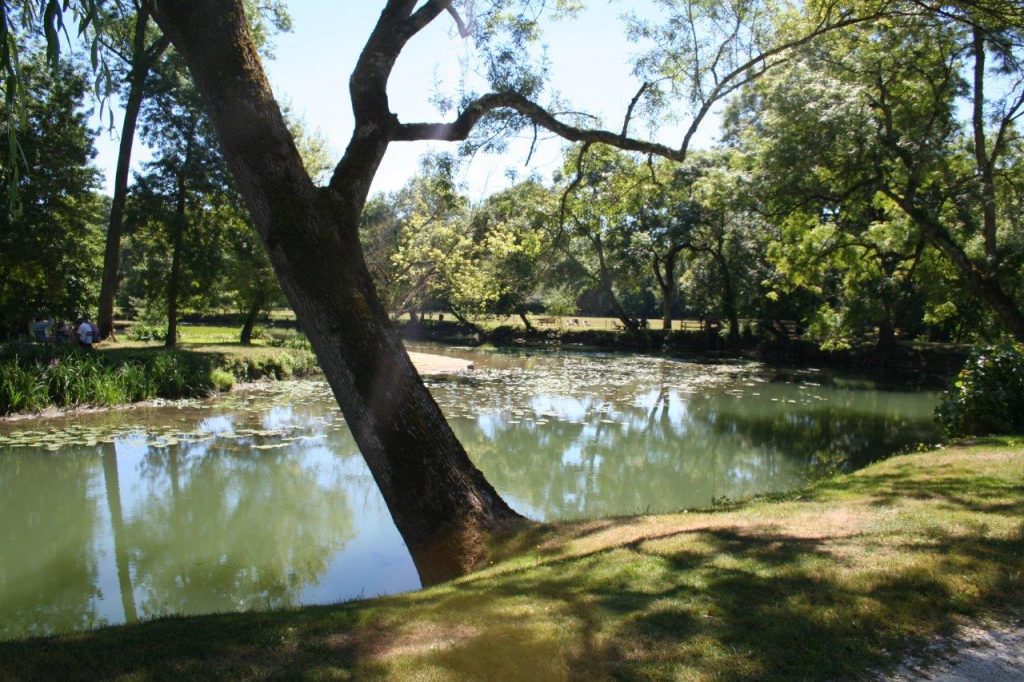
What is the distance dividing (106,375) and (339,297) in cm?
1270

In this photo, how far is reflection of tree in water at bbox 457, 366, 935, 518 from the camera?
415 inches

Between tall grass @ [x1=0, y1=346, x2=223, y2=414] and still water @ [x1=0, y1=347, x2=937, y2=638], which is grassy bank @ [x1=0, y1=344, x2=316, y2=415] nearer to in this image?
tall grass @ [x1=0, y1=346, x2=223, y2=414]

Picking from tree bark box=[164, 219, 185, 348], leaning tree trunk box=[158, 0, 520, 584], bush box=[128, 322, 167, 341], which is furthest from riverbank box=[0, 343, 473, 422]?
leaning tree trunk box=[158, 0, 520, 584]

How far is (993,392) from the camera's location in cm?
1063

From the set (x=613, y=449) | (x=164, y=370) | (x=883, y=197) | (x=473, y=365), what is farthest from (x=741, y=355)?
(x=164, y=370)

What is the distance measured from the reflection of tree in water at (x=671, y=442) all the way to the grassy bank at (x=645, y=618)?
15.9 feet

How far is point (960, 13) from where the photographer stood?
10828mm

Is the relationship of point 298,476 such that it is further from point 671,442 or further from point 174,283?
point 174,283

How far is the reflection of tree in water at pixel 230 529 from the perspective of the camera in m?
6.52

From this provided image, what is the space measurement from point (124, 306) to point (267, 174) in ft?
148

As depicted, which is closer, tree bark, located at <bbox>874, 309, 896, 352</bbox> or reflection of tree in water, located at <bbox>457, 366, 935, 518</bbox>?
reflection of tree in water, located at <bbox>457, 366, 935, 518</bbox>

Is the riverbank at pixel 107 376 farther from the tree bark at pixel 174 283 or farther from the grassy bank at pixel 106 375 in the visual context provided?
the tree bark at pixel 174 283

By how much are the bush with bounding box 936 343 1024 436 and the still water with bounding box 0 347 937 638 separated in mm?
2276

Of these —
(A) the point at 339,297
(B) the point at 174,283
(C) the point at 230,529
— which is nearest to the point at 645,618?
(A) the point at 339,297
